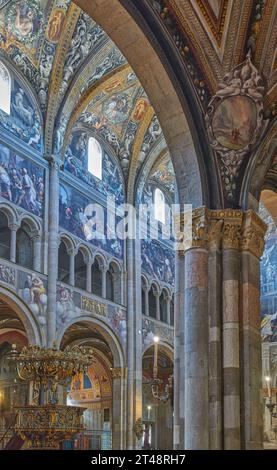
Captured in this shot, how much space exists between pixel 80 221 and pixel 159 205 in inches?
256

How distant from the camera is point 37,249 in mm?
20797

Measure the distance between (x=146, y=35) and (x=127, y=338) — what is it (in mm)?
15240

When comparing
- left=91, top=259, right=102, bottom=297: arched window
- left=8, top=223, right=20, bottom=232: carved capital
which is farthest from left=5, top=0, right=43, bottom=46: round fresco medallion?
left=91, top=259, right=102, bottom=297: arched window

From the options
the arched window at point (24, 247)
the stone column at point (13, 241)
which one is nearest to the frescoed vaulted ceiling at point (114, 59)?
the arched window at point (24, 247)

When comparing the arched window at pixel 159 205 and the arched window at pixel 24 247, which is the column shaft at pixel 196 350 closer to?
the arched window at pixel 24 247

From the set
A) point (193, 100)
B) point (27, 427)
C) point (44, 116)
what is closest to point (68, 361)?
point (27, 427)

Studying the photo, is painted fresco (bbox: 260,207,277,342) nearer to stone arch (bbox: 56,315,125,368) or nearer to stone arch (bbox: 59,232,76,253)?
stone arch (bbox: 56,315,125,368)

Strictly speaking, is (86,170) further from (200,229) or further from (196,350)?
(196,350)

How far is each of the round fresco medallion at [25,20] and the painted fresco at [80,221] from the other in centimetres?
443

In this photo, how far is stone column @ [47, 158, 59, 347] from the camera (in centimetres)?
2054

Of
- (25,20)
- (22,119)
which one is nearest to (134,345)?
(22,119)

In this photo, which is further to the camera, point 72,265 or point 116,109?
point 116,109

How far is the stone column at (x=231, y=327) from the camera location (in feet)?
33.5
